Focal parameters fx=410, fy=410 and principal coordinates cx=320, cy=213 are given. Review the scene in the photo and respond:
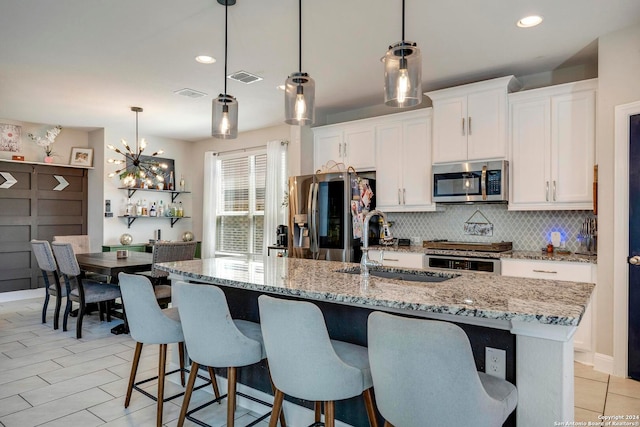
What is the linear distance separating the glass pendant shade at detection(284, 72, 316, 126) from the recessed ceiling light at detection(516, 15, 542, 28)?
175cm

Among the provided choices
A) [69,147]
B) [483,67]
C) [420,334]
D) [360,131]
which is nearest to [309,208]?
[360,131]

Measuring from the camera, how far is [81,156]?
271 inches

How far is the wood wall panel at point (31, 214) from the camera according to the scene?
20.5 feet

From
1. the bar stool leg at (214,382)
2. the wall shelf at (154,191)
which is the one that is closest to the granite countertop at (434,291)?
the bar stool leg at (214,382)

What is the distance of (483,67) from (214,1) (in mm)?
2590

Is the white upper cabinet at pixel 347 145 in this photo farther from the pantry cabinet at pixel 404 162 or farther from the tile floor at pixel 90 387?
the tile floor at pixel 90 387

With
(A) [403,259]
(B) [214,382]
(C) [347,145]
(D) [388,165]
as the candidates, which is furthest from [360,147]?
(B) [214,382]

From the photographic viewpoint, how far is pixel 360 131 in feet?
16.8

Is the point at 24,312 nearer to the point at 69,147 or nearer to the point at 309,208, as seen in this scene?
the point at 69,147

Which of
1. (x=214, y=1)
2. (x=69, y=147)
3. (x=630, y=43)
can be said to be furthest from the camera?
(x=69, y=147)

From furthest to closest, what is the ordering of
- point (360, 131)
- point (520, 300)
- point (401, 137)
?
1. point (360, 131)
2. point (401, 137)
3. point (520, 300)

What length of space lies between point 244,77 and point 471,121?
236 cm

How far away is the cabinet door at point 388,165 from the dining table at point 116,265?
2.73m

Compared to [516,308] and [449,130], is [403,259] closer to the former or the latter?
[449,130]
